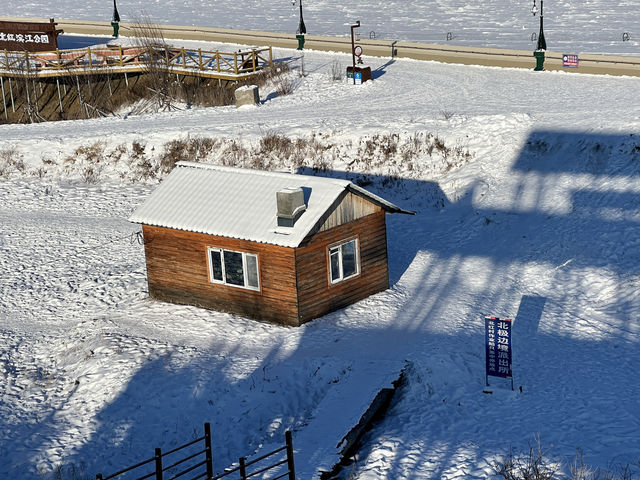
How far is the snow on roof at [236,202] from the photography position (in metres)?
23.1

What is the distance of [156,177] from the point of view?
3819 centimetres

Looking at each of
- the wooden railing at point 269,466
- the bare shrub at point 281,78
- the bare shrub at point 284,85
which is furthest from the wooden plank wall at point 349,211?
the bare shrub at point 281,78

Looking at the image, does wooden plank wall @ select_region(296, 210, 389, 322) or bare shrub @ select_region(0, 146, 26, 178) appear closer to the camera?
wooden plank wall @ select_region(296, 210, 389, 322)

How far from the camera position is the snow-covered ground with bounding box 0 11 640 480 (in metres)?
19.0

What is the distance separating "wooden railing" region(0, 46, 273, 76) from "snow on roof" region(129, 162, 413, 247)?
73.2ft

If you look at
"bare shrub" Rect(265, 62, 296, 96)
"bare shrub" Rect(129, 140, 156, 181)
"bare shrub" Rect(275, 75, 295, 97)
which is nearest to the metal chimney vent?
"bare shrub" Rect(129, 140, 156, 181)

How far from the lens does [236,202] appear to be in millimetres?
24484

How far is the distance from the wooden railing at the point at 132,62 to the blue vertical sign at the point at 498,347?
30237mm

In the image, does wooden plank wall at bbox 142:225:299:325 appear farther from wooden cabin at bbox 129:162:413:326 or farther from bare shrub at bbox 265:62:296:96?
bare shrub at bbox 265:62:296:96

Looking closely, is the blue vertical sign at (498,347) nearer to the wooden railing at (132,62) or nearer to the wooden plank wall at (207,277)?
the wooden plank wall at (207,277)

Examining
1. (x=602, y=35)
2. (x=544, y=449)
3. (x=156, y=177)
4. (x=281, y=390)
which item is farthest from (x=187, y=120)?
(x=602, y=35)

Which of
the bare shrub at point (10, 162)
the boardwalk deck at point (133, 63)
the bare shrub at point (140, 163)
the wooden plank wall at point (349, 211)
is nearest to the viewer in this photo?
the wooden plank wall at point (349, 211)

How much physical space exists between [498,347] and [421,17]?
74924mm

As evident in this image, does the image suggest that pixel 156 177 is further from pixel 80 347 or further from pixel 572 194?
pixel 572 194
